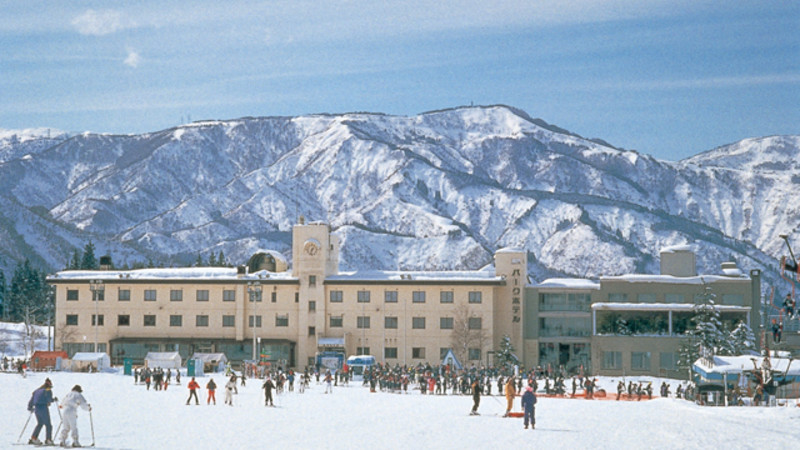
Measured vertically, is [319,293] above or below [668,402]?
above

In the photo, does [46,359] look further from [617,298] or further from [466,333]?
[617,298]

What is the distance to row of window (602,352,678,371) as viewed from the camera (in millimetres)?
97688

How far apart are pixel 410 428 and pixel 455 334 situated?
6317 cm

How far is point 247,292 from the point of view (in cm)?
11012

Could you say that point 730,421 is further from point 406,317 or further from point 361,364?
point 406,317

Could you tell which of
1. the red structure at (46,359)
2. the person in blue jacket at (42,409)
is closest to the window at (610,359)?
the red structure at (46,359)

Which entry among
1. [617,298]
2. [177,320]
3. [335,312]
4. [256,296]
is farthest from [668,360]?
[177,320]

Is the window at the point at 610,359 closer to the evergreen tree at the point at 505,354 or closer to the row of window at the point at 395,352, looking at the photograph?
the evergreen tree at the point at 505,354

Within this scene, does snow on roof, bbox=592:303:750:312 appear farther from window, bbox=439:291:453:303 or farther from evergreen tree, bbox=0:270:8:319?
evergreen tree, bbox=0:270:8:319

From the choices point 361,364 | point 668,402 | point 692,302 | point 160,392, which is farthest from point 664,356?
point 160,392

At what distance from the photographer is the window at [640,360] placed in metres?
98.2

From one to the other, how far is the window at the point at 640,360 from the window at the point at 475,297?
15.6m

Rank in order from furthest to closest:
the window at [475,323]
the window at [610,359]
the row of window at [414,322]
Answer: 1. the row of window at [414,322]
2. the window at [475,323]
3. the window at [610,359]

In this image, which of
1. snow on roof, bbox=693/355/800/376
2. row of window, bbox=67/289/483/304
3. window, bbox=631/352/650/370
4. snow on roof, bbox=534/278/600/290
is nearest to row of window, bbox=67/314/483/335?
row of window, bbox=67/289/483/304
